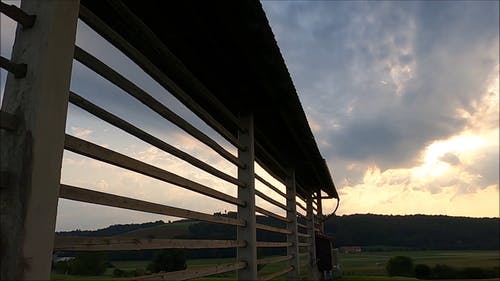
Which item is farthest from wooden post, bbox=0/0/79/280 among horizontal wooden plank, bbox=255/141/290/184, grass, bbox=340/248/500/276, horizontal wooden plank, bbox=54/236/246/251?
grass, bbox=340/248/500/276

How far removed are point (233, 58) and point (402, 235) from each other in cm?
6702

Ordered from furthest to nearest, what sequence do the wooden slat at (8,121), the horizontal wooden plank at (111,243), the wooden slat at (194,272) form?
the wooden slat at (194,272) < the horizontal wooden plank at (111,243) < the wooden slat at (8,121)

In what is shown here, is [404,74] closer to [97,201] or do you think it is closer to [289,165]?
[289,165]

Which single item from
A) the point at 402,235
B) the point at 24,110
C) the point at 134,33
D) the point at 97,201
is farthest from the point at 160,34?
the point at 402,235

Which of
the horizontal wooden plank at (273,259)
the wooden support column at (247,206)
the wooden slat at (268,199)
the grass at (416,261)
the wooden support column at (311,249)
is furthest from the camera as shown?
the grass at (416,261)

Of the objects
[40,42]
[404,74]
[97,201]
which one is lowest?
[97,201]

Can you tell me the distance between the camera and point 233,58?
10.1 feet

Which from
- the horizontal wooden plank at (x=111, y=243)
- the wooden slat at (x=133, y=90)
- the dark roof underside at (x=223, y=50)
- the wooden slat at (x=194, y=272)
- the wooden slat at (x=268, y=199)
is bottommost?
the wooden slat at (x=194, y=272)

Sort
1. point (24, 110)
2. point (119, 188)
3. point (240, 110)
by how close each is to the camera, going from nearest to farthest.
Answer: point (24, 110) → point (119, 188) → point (240, 110)

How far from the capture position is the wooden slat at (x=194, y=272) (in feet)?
7.00

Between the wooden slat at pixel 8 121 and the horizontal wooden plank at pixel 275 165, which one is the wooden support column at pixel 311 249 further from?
the wooden slat at pixel 8 121

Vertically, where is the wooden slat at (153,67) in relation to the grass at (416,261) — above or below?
above

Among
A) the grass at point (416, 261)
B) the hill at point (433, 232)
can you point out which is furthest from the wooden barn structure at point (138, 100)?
the hill at point (433, 232)

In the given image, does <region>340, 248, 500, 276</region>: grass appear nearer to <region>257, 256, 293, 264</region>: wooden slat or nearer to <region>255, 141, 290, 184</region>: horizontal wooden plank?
<region>255, 141, 290, 184</region>: horizontal wooden plank
